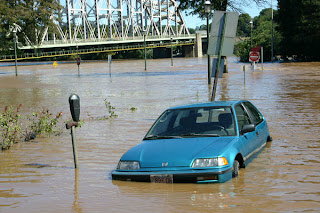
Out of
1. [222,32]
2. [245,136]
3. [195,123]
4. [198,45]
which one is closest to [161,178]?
[195,123]

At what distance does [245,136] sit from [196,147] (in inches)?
51.1

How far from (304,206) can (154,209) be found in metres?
1.78

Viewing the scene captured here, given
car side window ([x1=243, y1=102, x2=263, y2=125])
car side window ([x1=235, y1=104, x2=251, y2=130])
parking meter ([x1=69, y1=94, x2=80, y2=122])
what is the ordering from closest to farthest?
parking meter ([x1=69, y1=94, x2=80, y2=122]), car side window ([x1=235, y1=104, x2=251, y2=130]), car side window ([x1=243, y1=102, x2=263, y2=125])

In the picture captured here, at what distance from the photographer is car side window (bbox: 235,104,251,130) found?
8.71 m

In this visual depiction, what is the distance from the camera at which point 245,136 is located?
27.5ft

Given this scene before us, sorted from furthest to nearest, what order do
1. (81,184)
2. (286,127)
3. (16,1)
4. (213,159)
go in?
(16,1)
(286,127)
(81,184)
(213,159)

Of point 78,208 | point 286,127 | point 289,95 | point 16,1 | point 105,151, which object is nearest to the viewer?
point 78,208

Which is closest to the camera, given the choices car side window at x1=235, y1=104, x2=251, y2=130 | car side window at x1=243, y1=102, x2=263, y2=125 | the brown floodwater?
the brown floodwater

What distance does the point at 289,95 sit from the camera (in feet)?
78.7

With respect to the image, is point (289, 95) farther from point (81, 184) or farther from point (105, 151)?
point (81, 184)

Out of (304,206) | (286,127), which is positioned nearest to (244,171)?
(304,206)

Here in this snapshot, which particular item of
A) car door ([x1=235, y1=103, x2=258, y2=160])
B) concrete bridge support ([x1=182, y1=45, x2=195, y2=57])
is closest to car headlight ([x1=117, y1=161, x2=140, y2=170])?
car door ([x1=235, y1=103, x2=258, y2=160])

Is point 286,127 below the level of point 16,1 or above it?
below

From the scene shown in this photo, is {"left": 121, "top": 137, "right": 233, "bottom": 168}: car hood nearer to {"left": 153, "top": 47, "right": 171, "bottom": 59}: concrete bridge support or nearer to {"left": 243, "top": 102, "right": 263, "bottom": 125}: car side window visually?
{"left": 243, "top": 102, "right": 263, "bottom": 125}: car side window
